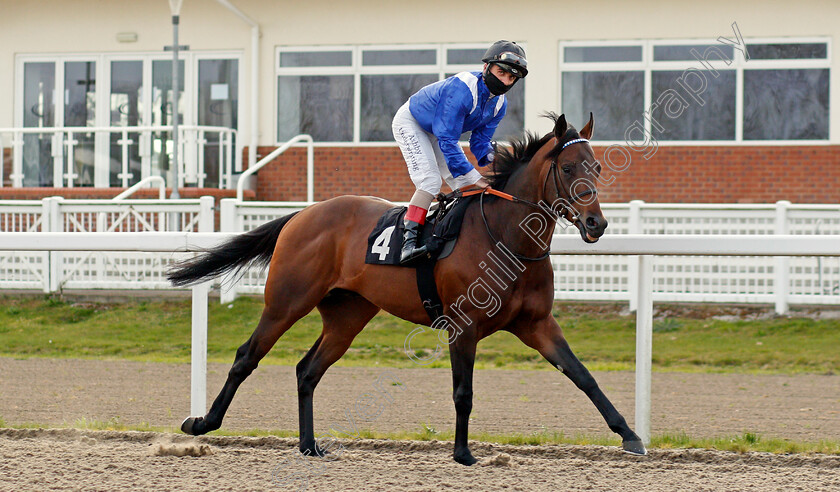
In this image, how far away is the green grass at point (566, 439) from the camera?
15.8 ft

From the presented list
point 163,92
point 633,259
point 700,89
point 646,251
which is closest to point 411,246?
point 646,251

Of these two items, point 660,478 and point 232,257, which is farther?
point 232,257

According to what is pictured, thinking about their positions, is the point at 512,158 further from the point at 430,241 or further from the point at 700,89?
the point at 700,89

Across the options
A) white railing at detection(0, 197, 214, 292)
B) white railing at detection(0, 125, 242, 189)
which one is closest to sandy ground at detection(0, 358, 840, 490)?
white railing at detection(0, 197, 214, 292)

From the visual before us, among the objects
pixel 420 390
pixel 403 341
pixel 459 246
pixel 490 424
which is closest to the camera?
pixel 459 246

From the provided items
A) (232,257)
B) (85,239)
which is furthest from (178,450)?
(85,239)

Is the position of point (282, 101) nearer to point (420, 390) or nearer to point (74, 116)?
point (74, 116)

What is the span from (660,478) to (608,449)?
555mm

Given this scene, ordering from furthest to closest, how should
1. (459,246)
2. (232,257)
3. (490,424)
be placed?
(490,424) < (232,257) < (459,246)

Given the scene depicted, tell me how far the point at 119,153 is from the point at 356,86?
3.61m

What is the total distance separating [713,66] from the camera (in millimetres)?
12930

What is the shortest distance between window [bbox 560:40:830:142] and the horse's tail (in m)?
8.26

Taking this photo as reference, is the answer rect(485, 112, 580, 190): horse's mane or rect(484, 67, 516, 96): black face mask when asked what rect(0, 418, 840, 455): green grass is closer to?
rect(485, 112, 580, 190): horse's mane

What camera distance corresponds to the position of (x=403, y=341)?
9.24 meters
